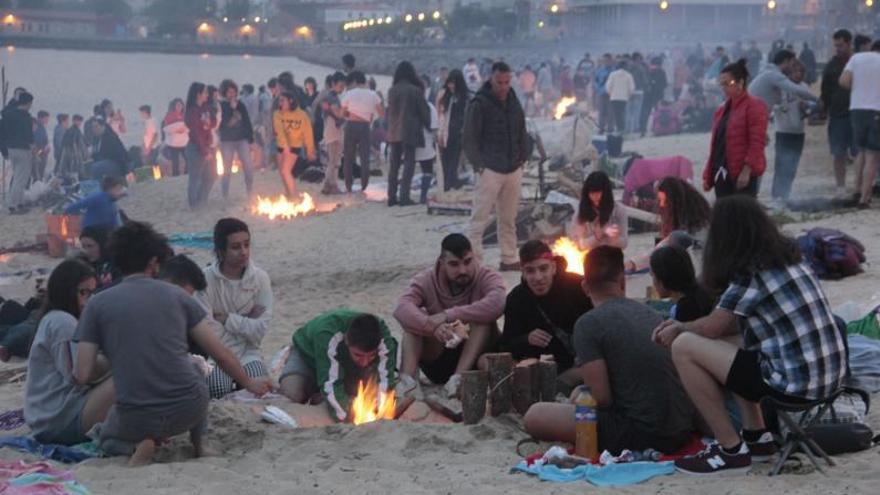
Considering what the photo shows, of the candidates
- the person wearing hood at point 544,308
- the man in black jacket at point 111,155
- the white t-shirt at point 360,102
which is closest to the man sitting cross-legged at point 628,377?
the person wearing hood at point 544,308

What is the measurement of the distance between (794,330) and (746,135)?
5180 millimetres

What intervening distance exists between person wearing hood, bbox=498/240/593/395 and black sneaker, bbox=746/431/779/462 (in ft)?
6.73

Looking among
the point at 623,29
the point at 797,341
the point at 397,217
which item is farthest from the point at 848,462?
the point at 623,29

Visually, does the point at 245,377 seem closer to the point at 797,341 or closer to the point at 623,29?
the point at 797,341

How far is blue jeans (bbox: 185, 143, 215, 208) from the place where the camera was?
18141 mm

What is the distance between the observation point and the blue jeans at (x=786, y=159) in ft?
48.1

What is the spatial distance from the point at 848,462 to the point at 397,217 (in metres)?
10.5

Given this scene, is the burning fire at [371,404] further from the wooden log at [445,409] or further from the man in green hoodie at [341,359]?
the wooden log at [445,409]

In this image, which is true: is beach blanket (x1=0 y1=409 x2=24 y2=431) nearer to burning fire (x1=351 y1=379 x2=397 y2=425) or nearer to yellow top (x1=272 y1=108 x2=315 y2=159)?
burning fire (x1=351 y1=379 x2=397 y2=425)

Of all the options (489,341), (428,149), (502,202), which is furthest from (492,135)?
(428,149)

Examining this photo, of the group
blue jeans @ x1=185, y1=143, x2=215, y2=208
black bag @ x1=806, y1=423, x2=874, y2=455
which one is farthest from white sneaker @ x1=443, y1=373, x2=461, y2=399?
blue jeans @ x1=185, y1=143, x2=215, y2=208

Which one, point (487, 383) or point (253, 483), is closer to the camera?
point (253, 483)

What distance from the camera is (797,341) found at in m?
5.85

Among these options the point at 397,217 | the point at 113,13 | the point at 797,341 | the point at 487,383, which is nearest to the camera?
the point at 797,341
